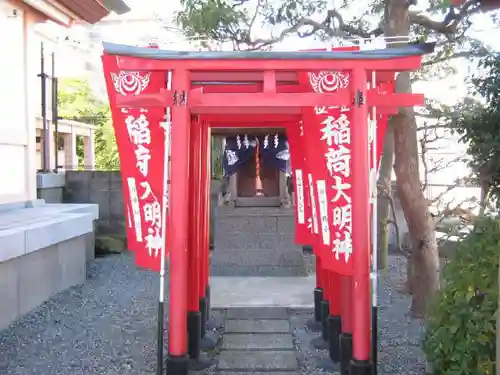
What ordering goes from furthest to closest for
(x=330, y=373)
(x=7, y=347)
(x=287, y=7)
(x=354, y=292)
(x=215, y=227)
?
(x=215, y=227) < (x=287, y=7) < (x=7, y=347) < (x=330, y=373) < (x=354, y=292)

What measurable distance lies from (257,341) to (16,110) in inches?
212

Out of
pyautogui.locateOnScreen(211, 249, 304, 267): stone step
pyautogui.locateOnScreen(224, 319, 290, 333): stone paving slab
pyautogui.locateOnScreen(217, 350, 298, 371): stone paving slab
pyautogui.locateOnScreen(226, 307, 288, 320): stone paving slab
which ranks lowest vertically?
pyautogui.locateOnScreen(217, 350, 298, 371): stone paving slab

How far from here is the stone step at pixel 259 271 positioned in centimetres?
1002

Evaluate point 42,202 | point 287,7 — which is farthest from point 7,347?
point 287,7

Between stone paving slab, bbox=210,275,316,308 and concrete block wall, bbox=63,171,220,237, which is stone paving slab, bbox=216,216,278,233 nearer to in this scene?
stone paving slab, bbox=210,275,316,308

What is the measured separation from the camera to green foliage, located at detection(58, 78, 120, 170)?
22.2 meters

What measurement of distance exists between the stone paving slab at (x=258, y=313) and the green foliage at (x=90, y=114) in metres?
15.5

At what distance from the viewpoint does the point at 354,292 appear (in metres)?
4.36

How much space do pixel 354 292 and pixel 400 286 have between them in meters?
4.92

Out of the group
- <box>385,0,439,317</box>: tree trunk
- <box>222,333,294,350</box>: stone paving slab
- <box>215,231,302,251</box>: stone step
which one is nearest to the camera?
<box>222,333,294,350</box>: stone paving slab

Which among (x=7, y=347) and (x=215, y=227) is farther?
(x=215, y=227)

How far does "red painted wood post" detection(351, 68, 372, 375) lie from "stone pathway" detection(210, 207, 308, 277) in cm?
566

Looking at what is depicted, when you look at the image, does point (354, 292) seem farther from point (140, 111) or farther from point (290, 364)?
point (140, 111)

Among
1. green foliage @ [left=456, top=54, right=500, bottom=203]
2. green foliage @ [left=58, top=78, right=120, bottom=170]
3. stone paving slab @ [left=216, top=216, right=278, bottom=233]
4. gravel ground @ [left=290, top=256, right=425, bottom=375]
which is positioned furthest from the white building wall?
green foliage @ [left=58, top=78, right=120, bottom=170]
